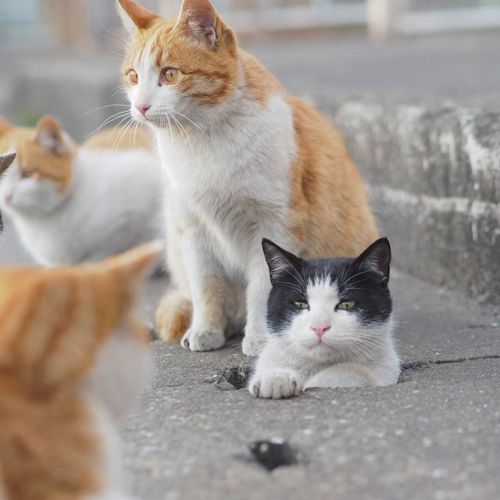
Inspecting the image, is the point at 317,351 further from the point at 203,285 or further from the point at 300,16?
the point at 300,16

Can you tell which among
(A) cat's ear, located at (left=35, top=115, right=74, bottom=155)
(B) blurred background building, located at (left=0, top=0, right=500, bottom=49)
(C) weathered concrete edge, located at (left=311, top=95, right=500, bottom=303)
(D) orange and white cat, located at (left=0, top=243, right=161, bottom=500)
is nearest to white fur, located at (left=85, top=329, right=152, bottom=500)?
(D) orange and white cat, located at (left=0, top=243, right=161, bottom=500)

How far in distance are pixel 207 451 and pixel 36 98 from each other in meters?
8.32

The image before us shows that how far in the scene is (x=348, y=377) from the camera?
9.03 feet

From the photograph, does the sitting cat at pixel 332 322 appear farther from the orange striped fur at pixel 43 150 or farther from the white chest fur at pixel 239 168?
the orange striped fur at pixel 43 150

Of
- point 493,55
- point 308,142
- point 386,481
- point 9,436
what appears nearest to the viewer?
point 9,436

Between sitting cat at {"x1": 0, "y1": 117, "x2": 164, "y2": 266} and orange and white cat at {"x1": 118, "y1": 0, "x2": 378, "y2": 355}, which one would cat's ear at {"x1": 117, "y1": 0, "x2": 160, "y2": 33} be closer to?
orange and white cat at {"x1": 118, "y1": 0, "x2": 378, "y2": 355}

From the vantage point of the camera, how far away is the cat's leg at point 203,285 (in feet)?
11.0

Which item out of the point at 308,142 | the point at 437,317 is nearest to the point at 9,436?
the point at 308,142

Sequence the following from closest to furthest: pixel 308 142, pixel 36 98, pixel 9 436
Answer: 1. pixel 9 436
2. pixel 308 142
3. pixel 36 98

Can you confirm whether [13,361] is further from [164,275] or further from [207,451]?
[164,275]

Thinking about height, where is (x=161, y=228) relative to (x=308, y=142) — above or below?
below

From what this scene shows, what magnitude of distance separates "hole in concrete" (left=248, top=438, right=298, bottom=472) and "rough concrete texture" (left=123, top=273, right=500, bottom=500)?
25 millimetres

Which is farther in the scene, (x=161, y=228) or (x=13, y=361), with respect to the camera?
(x=161, y=228)

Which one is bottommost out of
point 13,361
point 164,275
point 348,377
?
point 164,275
